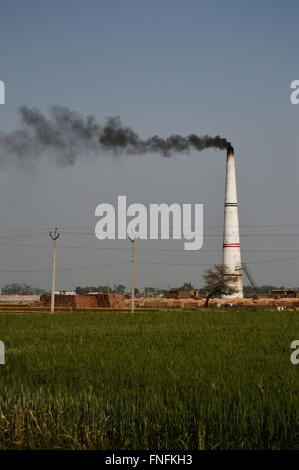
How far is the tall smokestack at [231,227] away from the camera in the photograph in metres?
93.4

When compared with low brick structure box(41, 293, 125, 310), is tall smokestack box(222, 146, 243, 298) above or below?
above

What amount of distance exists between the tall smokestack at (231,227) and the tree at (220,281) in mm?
658

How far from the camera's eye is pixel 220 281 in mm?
96375

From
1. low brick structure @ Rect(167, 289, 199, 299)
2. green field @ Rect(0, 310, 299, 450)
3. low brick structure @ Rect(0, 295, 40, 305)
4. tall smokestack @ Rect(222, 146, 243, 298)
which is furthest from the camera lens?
low brick structure @ Rect(0, 295, 40, 305)

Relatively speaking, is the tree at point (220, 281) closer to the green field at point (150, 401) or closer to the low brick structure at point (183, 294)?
the low brick structure at point (183, 294)

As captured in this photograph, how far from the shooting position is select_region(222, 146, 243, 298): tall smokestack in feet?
307

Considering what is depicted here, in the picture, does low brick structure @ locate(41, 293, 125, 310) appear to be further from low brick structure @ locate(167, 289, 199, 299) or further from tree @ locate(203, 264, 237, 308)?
low brick structure @ locate(167, 289, 199, 299)

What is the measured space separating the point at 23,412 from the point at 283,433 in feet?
14.2

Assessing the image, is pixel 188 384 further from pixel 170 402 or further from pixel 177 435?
pixel 177 435

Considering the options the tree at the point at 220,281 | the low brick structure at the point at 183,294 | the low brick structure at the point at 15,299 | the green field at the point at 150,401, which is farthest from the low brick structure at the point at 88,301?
the green field at the point at 150,401

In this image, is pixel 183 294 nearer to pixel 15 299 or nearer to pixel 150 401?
pixel 15 299

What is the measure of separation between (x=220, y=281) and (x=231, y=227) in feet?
29.5

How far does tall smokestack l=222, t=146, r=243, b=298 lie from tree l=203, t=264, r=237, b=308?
0.66m

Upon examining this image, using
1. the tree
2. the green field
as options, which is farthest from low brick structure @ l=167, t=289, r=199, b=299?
the green field
